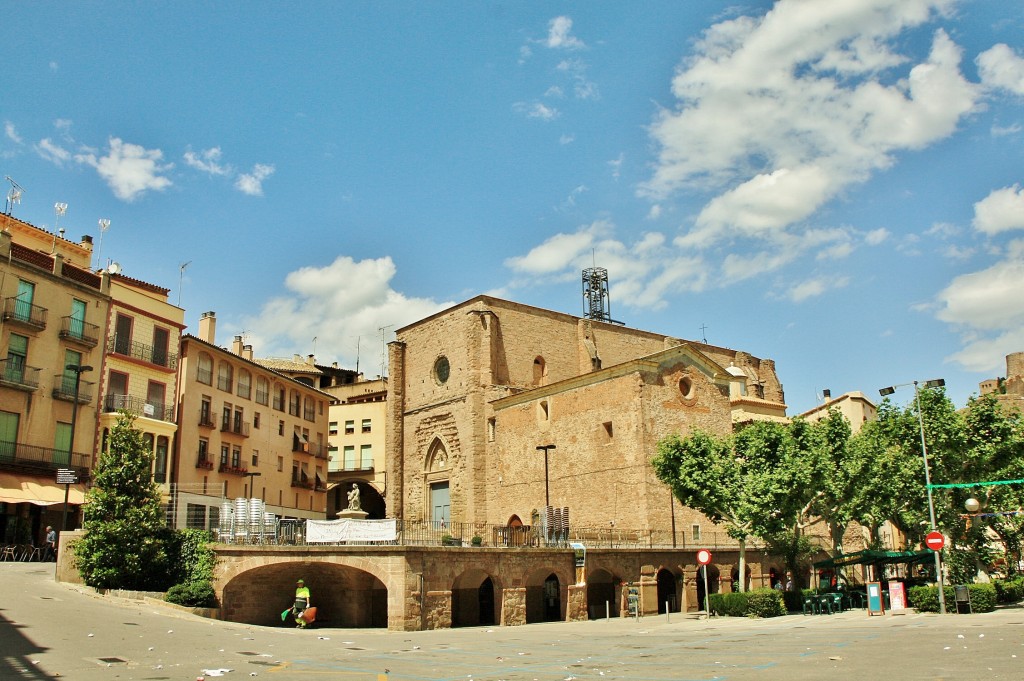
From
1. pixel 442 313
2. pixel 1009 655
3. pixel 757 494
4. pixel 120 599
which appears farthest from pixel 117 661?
pixel 442 313

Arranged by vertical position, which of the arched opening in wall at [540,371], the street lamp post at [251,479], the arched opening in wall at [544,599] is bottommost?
the arched opening in wall at [544,599]

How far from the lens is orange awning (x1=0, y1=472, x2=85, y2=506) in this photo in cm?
3036

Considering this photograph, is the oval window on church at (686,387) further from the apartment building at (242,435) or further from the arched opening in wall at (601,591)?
the apartment building at (242,435)

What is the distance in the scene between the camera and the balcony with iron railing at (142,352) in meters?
36.7

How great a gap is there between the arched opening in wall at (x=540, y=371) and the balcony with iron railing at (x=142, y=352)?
1910 centimetres

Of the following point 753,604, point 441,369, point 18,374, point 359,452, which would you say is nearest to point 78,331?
point 18,374

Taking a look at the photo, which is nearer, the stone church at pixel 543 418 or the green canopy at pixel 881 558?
the green canopy at pixel 881 558

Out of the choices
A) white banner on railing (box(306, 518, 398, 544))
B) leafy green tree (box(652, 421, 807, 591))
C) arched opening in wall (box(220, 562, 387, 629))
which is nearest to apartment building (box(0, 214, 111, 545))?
arched opening in wall (box(220, 562, 387, 629))

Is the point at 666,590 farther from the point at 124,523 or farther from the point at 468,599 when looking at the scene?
the point at 124,523

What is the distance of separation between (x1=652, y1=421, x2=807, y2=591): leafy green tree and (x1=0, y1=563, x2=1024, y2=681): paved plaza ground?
361 cm

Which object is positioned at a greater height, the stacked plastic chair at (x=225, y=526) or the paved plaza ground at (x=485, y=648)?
the stacked plastic chair at (x=225, y=526)

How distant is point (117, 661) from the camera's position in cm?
1633

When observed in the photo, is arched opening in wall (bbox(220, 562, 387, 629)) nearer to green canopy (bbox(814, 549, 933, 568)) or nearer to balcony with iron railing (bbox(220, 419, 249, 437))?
balcony with iron railing (bbox(220, 419, 249, 437))

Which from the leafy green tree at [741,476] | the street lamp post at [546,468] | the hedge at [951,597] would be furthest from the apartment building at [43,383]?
the hedge at [951,597]
